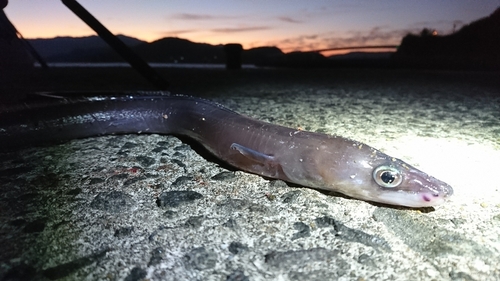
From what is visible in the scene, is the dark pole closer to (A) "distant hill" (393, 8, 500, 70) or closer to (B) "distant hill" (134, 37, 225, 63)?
(A) "distant hill" (393, 8, 500, 70)

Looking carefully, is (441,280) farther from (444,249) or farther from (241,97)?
(241,97)

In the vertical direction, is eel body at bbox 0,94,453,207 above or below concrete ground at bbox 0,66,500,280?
above

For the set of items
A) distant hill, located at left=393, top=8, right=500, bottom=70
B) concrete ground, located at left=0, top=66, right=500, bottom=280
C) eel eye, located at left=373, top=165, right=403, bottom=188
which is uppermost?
distant hill, located at left=393, top=8, right=500, bottom=70

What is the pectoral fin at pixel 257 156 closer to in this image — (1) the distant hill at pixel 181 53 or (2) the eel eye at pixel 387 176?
(2) the eel eye at pixel 387 176

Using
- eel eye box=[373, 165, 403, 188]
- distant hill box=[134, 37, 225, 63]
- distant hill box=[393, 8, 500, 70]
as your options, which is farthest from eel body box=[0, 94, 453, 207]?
A: distant hill box=[134, 37, 225, 63]

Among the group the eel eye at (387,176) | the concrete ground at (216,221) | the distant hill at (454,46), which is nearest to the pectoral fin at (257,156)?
the concrete ground at (216,221)

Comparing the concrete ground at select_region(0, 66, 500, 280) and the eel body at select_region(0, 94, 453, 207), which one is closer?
the concrete ground at select_region(0, 66, 500, 280)
